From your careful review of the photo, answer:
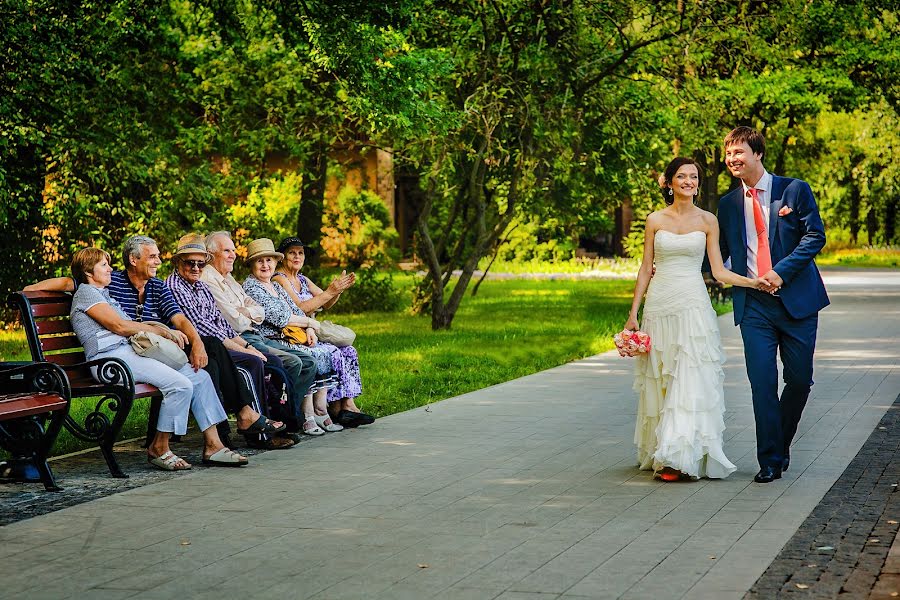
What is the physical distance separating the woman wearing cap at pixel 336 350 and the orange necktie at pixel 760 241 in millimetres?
3440

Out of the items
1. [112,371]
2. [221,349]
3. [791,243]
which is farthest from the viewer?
[221,349]

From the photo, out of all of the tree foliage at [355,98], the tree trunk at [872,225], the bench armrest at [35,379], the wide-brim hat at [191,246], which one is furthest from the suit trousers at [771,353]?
the tree trunk at [872,225]

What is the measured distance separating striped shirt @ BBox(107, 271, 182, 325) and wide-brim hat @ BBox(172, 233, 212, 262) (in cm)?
28

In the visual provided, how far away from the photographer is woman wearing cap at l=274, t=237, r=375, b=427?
10.2 m

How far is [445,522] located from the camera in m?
6.73

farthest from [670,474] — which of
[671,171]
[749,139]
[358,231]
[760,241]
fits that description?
[358,231]

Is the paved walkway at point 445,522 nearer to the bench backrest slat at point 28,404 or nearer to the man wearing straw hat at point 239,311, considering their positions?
the man wearing straw hat at point 239,311

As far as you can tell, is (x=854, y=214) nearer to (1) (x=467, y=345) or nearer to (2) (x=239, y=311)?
(1) (x=467, y=345)

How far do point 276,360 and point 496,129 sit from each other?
10.8m

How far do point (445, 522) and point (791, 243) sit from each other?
284 cm

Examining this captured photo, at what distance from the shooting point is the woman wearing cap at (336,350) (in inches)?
401

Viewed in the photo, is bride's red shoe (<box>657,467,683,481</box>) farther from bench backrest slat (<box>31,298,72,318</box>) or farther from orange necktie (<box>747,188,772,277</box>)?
bench backrest slat (<box>31,298,72,318</box>)

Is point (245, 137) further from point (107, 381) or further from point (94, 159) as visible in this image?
point (107, 381)

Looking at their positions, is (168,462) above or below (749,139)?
below
